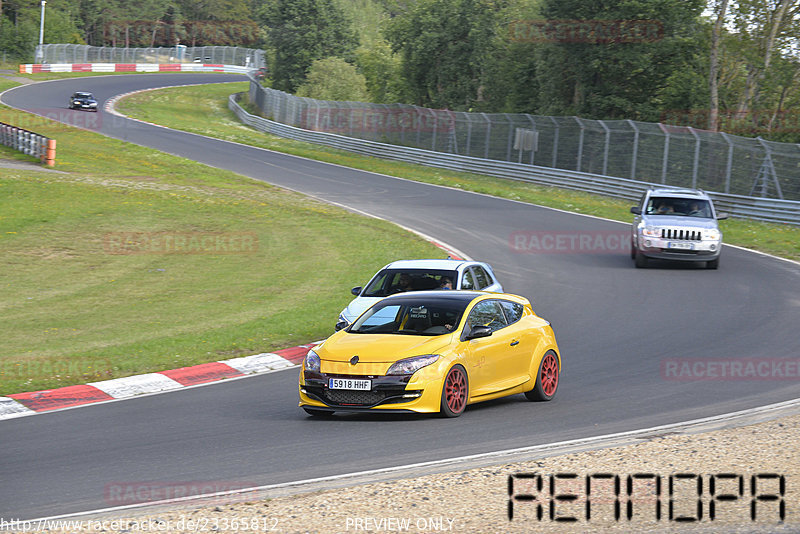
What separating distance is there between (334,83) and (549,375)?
216 ft

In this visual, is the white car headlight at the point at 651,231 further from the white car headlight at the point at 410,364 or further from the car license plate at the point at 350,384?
the car license plate at the point at 350,384

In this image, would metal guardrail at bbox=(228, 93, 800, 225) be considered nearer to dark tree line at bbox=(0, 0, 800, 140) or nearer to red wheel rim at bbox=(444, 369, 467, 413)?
dark tree line at bbox=(0, 0, 800, 140)

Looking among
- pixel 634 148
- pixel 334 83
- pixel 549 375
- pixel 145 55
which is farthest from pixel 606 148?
pixel 145 55

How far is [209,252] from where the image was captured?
25156 millimetres

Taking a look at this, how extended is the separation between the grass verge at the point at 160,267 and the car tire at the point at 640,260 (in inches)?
210

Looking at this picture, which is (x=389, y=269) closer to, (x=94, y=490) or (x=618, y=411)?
(x=618, y=411)

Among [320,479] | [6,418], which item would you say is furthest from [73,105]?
[320,479]

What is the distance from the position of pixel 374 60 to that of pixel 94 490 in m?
78.9

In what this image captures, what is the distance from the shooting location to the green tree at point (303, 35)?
82.2 meters

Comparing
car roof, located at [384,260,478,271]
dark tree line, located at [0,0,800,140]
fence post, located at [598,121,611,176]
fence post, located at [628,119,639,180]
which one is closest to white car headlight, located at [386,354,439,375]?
car roof, located at [384,260,478,271]

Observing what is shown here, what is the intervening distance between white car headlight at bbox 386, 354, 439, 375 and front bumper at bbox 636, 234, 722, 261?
47.8 ft

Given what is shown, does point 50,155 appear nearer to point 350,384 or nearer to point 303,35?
point 350,384

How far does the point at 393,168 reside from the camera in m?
47.8

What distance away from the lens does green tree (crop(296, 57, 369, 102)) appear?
75125 mm
